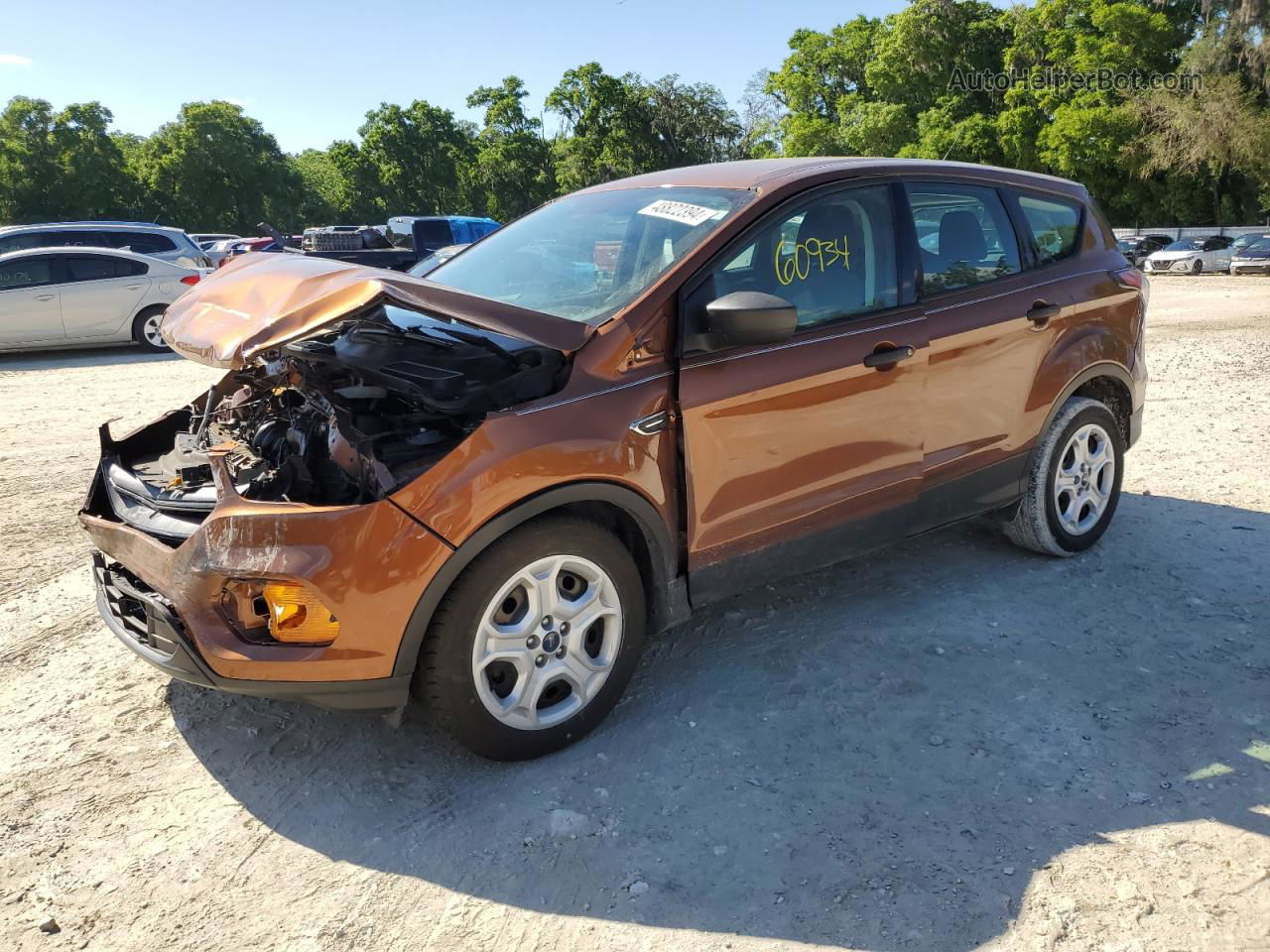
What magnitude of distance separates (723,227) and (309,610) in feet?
6.23

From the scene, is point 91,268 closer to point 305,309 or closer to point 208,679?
point 305,309

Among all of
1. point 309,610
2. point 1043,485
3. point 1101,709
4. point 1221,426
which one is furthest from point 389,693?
point 1221,426

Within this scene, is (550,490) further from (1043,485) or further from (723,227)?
(1043,485)

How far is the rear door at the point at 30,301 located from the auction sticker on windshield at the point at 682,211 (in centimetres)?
1159

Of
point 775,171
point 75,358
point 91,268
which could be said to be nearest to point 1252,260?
point 91,268

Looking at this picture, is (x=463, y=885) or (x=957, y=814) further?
(x=957, y=814)

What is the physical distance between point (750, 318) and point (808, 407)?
1.88 ft

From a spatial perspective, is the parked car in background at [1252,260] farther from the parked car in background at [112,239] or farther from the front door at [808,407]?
the front door at [808,407]

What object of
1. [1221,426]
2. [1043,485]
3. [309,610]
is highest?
[309,610]

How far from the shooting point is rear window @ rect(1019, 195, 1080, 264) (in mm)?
4441

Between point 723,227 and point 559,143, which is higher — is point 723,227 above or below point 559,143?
below

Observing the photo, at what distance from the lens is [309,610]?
268 centimetres

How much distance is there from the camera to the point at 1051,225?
454 cm

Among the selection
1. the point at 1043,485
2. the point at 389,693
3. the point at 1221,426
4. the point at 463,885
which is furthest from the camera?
the point at 1221,426
